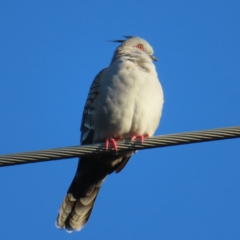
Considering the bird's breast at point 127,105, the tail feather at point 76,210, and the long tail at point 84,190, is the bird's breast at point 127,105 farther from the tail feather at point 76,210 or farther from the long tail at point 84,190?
the tail feather at point 76,210

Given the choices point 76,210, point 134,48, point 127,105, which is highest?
point 134,48

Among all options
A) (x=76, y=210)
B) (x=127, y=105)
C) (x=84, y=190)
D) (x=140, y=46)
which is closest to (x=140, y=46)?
(x=140, y=46)

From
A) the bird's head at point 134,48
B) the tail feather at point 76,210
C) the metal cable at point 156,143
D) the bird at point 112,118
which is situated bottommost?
the metal cable at point 156,143

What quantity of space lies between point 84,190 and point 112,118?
129 cm

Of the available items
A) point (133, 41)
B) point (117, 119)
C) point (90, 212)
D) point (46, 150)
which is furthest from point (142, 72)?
point (46, 150)

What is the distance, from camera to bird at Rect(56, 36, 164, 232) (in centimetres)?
788

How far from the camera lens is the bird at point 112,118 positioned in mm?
7875

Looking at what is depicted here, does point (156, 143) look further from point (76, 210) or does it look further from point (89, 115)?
point (76, 210)

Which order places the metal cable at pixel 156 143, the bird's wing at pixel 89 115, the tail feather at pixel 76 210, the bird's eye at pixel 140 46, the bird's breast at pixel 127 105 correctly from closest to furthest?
the metal cable at pixel 156 143 < the bird's breast at pixel 127 105 < the bird's wing at pixel 89 115 < the tail feather at pixel 76 210 < the bird's eye at pixel 140 46

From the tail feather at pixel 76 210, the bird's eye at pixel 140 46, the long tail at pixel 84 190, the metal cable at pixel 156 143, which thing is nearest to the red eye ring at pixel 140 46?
the bird's eye at pixel 140 46

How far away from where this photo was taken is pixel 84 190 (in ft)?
28.0

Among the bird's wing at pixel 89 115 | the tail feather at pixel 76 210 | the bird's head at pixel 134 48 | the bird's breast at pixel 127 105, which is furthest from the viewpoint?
the bird's head at pixel 134 48

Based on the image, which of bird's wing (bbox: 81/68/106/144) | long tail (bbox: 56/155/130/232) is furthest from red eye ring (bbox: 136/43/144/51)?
long tail (bbox: 56/155/130/232)

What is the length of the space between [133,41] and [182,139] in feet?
13.6
